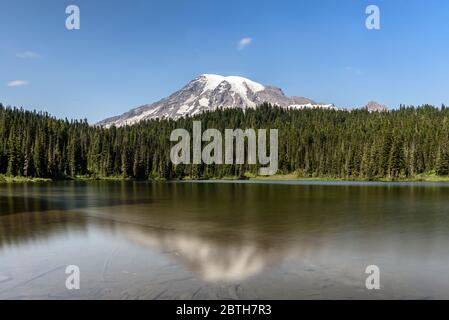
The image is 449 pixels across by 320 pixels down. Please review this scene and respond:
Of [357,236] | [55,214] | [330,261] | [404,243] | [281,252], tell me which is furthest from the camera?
[55,214]

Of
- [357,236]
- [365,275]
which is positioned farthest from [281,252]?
[357,236]

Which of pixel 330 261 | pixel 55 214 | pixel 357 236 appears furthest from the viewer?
pixel 55 214

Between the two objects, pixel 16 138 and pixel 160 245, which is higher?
pixel 16 138

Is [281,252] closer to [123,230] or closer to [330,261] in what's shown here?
[330,261]

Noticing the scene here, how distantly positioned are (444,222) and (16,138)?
171 meters
